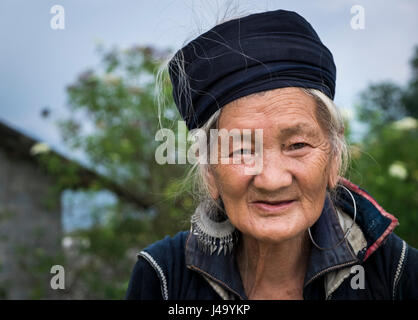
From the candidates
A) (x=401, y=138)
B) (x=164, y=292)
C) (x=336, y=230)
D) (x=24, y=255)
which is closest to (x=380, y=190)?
(x=401, y=138)

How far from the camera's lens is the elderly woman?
1771 millimetres

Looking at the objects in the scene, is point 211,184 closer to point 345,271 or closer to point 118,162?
point 345,271

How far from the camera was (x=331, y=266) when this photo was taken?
1948mm

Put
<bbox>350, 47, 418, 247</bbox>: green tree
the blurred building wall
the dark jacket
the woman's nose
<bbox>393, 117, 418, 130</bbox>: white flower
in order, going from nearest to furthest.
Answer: the woman's nose → the dark jacket → <bbox>350, 47, 418, 247</bbox>: green tree → <bbox>393, 117, 418, 130</bbox>: white flower → the blurred building wall

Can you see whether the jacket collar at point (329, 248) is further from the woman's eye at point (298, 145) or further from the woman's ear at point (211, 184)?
the woman's eye at point (298, 145)

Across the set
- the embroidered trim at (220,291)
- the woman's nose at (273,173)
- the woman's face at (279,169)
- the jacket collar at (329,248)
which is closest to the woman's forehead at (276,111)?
the woman's face at (279,169)

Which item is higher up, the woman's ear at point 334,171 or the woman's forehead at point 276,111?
the woman's forehead at point 276,111

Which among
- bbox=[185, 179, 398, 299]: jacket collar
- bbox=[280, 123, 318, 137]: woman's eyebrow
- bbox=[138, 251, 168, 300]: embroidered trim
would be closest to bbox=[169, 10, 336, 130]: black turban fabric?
bbox=[280, 123, 318, 137]: woman's eyebrow

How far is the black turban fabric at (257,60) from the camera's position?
177 centimetres

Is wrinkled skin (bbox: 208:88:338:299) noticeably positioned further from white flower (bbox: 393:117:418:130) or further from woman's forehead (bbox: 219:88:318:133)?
white flower (bbox: 393:117:418:130)

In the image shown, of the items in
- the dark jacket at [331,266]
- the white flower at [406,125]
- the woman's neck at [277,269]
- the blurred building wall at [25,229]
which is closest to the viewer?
the dark jacket at [331,266]

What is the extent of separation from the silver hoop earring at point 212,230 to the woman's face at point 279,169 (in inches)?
11.3

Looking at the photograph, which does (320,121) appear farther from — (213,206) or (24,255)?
(24,255)

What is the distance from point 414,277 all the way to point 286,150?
809mm
